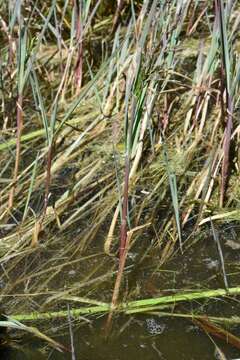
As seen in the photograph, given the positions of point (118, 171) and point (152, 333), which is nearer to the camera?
point (152, 333)

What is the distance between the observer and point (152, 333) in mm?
1551

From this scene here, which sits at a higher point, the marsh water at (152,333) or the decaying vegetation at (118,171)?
the decaying vegetation at (118,171)

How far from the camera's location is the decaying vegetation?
1.65m

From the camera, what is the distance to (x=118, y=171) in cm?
208

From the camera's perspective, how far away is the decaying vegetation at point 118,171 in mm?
1654

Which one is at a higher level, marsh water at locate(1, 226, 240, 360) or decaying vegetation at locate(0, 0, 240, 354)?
decaying vegetation at locate(0, 0, 240, 354)

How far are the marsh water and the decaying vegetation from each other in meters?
0.04

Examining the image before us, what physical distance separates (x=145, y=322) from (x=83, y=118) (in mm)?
1016

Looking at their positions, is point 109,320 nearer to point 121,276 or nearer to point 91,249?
point 121,276

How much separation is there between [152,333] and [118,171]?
664 millimetres

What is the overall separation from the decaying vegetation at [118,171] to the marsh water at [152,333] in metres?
0.04

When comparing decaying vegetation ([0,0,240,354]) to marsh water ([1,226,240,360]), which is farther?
decaying vegetation ([0,0,240,354])

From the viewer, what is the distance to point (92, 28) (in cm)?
278

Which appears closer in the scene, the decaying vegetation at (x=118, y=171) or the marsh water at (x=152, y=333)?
the marsh water at (x=152, y=333)
